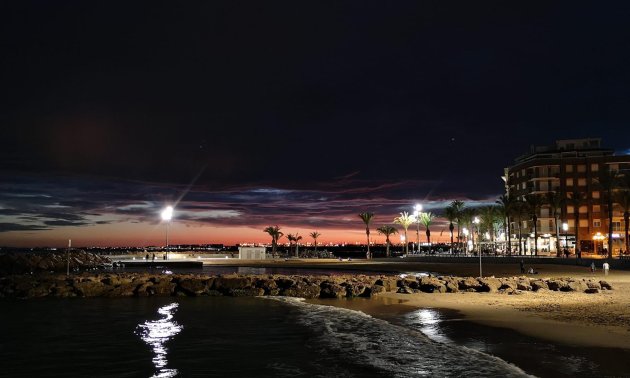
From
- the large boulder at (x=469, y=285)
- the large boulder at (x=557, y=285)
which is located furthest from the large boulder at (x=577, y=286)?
the large boulder at (x=469, y=285)

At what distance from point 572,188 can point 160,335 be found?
12515cm

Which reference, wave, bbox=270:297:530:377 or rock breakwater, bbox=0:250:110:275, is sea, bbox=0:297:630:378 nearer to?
wave, bbox=270:297:530:377

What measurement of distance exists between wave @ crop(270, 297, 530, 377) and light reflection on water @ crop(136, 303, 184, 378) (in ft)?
15.7

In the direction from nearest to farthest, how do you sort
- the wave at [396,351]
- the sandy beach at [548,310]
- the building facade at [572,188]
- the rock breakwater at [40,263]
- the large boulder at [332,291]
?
1. the wave at [396,351]
2. the sandy beach at [548,310]
3. the large boulder at [332,291]
4. the rock breakwater at [40,263]
5. the building facade at [572,188]

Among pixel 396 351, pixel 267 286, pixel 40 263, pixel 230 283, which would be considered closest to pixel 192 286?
pixel 230 283

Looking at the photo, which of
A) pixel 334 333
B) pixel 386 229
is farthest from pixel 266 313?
pixel 386 229

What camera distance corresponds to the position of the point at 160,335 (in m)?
19.9

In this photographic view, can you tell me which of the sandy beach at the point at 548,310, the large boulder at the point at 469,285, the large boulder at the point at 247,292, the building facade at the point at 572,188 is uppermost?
the building facade at the point at 572,188

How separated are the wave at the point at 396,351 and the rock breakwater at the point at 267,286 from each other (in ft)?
37.1

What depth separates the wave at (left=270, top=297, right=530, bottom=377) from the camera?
1380 centimetres

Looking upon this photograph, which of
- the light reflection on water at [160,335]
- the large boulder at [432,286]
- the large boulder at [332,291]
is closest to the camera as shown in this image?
the light reflection on water at [160,335]

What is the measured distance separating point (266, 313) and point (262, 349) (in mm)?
9072

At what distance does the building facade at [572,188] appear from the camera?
122m

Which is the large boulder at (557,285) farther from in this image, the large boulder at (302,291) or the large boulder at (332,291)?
the large boulder at (302,291)
